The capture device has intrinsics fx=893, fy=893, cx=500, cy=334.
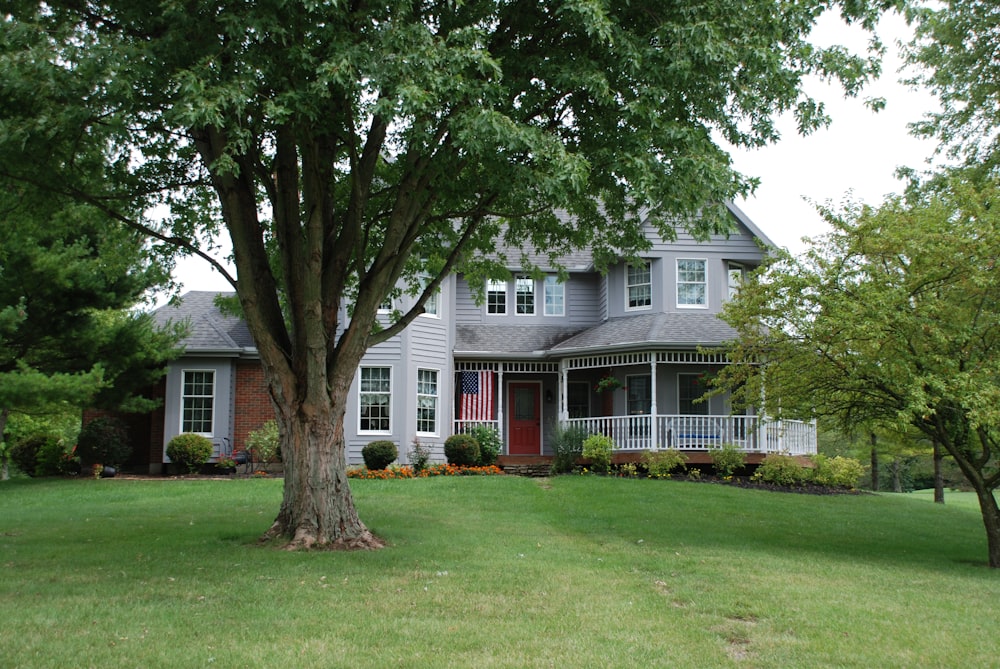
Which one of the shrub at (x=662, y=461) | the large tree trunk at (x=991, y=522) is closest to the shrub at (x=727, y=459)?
the shrub at (x=662, y=461)

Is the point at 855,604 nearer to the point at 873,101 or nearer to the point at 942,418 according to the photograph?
the point at 942,418

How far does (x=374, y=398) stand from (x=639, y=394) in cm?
732

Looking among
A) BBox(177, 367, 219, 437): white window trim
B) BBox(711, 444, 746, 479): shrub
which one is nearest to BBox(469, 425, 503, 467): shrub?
BBox(711, 444, 746, 479): shrub

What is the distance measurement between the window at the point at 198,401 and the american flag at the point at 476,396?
267 inches

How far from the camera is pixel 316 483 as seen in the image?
11367 millimetres

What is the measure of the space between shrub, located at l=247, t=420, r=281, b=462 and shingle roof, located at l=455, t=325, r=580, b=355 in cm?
550

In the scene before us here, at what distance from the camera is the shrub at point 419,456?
22531 millimetres

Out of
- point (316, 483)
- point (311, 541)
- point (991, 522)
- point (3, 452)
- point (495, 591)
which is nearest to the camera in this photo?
point (495, 591)

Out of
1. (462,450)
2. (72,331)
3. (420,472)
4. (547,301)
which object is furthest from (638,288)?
(72,331)

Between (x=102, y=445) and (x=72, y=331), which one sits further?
(x=102, y=445)

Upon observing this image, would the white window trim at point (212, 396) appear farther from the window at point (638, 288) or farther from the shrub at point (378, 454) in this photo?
the window at point (638, 288)

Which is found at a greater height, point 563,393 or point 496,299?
point 496,299

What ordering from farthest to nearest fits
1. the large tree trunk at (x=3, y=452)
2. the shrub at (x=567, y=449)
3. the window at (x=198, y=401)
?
the large tree trunk at (x=3, y=452), the window at (x=198, y=401), the shrub at (x=567, y=449)

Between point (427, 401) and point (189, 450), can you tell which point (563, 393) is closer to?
point (427, 401)
